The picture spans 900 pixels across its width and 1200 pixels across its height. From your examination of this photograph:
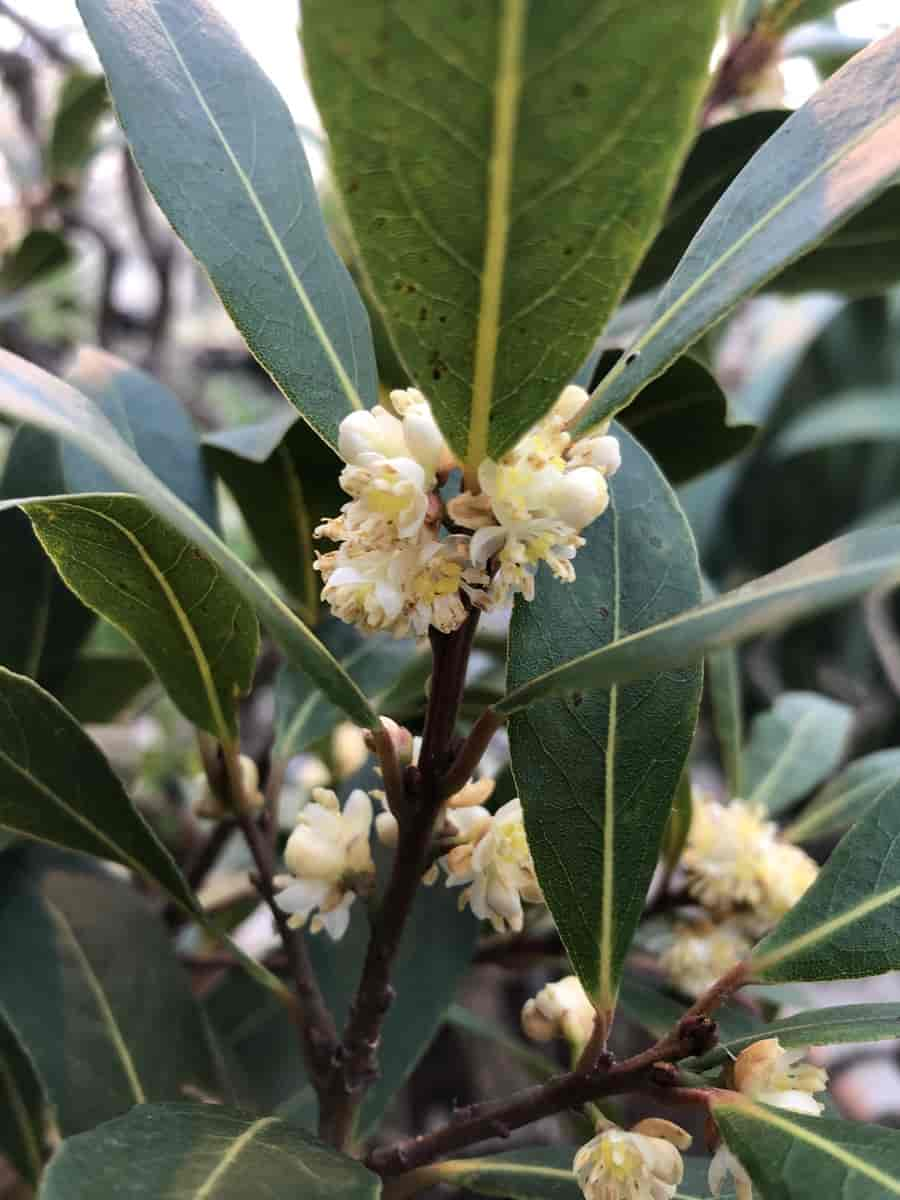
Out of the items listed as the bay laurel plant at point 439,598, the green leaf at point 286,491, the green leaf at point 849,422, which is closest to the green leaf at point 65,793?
the bay laurel plant at point 439,598

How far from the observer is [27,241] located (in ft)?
4.00

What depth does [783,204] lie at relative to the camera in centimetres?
42

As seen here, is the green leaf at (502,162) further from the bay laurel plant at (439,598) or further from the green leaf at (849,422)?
the green leaf at (849,422)

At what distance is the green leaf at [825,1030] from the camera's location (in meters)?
0.44

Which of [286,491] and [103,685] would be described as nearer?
[286,491]

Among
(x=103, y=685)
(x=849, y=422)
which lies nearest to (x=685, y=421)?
(x=103, y=685)

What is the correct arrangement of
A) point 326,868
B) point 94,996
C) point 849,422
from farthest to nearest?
point 849,422 → point 94,996 → point 326,868

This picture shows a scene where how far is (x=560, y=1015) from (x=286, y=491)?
38 centimetres

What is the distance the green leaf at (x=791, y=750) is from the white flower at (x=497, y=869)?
0.46 metres

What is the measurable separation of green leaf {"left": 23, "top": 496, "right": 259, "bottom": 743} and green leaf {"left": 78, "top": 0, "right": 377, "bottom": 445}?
9 cm

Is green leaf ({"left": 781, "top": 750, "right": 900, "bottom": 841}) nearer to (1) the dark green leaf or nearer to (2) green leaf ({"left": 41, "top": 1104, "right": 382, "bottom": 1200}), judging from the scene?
(2) green leaf ({"left": 41, "top": 1104, "right": 382, "bottom": 1200})

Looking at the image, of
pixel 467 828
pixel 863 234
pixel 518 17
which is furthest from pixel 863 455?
pixel 518 17

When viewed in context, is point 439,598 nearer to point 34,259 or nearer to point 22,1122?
point 22,1122

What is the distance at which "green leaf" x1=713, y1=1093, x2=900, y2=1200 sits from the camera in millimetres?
394
